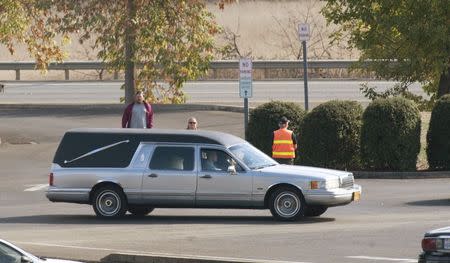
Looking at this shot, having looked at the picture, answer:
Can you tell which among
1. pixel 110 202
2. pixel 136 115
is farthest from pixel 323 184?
pixel 136 115

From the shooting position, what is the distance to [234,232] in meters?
18.8

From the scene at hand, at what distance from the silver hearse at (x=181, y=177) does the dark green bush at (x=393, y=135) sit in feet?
24.8

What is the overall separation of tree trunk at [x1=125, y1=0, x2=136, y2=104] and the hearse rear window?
14.2 meters

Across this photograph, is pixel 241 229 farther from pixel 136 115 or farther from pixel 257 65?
pixel 257 65

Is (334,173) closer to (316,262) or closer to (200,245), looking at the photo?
(200,245)

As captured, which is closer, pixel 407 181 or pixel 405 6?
pixel 407 181

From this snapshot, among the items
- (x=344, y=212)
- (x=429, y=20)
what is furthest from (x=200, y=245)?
(x=429, y=20)

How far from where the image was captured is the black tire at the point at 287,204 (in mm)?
20109

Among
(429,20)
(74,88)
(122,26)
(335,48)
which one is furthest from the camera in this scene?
(335,48)

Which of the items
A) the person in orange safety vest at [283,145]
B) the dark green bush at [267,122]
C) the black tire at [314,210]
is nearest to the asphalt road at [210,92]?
the dark green bush at [267,122]

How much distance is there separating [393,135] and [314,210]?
7.92m

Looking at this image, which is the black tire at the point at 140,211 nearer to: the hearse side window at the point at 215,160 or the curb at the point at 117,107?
the hearse side window at the point at 215,160

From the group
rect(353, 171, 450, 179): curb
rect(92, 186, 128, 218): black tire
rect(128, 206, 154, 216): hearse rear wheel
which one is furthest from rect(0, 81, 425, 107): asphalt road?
rect(92, 186, 128, 218): black tire

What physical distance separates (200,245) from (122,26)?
1891cm
